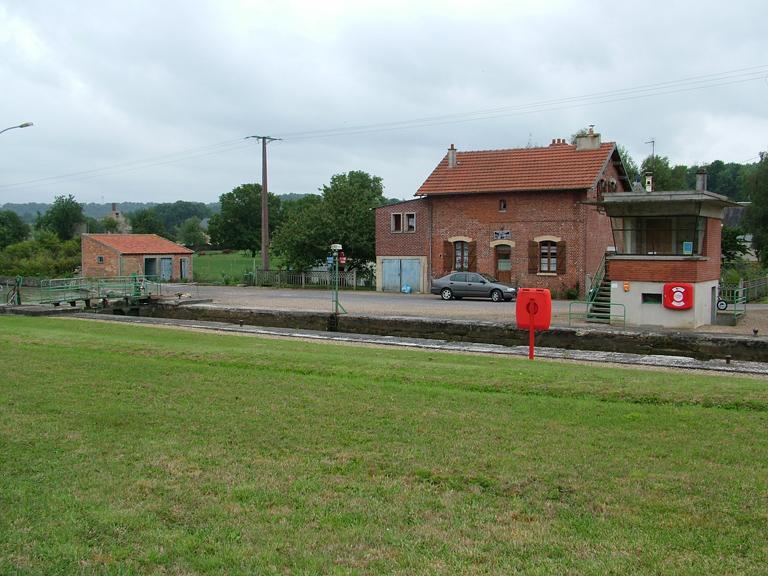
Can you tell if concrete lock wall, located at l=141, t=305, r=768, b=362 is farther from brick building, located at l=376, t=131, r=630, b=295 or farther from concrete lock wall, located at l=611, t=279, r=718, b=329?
brick building, located at l=376, t=131, r=630, b=295

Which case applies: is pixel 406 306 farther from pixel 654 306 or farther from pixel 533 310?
pixel 533 310

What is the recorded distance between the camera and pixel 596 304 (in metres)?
27.9

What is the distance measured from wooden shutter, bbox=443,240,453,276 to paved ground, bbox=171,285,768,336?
191cm

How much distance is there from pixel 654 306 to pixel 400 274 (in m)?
18.3

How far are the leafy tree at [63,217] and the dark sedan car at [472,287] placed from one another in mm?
61672

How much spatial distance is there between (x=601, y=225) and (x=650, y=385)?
3056 centimetres

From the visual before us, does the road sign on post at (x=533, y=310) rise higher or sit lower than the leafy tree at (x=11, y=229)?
lower

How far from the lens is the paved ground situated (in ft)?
88.4

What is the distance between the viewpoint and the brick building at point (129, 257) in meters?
51.9

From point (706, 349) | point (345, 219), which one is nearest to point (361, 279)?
point (345, 219)

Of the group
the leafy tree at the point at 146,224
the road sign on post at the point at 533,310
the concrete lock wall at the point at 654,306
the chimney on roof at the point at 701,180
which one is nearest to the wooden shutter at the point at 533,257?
the chimney on roof at the point at 701,180

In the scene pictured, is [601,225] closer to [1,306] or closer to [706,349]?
[706,349]

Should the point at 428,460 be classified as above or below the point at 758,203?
below

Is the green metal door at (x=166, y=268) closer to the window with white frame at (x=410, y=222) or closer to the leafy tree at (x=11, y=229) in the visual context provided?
the window with white frame at (x=410, y=222)
